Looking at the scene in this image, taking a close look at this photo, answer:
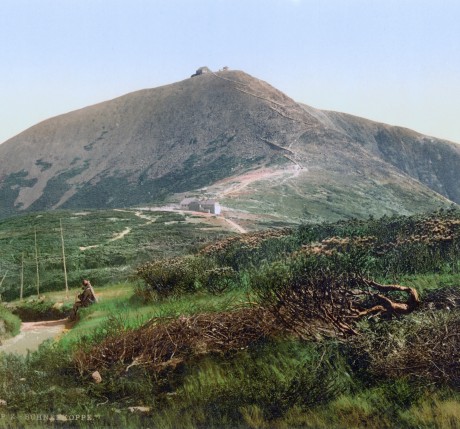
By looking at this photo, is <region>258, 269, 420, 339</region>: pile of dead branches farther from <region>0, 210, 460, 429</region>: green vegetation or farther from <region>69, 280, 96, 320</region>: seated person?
<region>69, 280, 96, 320</region>: seated person

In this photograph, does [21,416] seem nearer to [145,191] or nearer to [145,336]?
[145,336]

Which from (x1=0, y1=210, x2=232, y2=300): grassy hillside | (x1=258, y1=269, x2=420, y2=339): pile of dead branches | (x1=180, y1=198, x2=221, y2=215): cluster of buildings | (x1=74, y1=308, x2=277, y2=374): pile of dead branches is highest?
(x1=258, y1=269, x2=420, y2=339): pile of dead branches

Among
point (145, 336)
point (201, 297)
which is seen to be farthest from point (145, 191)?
point (145, 336)

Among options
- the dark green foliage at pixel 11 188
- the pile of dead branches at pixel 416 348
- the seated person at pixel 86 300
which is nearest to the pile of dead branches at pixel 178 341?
the pile of dead branches at pixel 416 348

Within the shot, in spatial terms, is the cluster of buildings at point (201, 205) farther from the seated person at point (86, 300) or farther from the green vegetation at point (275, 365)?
the green vegetation at point (275, 365)

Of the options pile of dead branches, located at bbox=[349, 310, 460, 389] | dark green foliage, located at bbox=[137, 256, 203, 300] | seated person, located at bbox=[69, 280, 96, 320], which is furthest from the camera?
seated person, located at bbox=[69, 280, 96, 320]

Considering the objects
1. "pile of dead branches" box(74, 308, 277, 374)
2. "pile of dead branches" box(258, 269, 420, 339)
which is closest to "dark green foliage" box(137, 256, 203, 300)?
"pile of dead branches" box(74, 308, 277, 374)

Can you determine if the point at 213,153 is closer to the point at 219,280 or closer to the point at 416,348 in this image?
A: the point at 219,280
